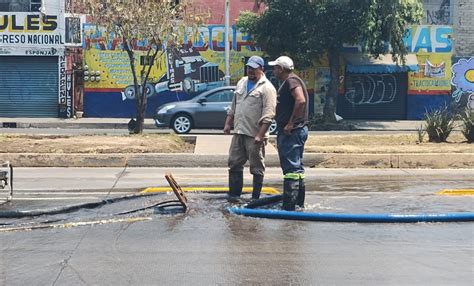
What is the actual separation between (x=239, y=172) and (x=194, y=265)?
2.90m

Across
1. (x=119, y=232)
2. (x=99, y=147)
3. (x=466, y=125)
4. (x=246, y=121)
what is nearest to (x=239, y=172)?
(x=246, y=121)

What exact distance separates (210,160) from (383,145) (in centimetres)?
399

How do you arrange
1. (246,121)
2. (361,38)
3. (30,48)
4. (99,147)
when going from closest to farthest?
(246,121)
(99,147)
(361,38)
(30,48)

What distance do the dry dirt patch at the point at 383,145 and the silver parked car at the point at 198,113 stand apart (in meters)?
6.49

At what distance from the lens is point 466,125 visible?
574 inches

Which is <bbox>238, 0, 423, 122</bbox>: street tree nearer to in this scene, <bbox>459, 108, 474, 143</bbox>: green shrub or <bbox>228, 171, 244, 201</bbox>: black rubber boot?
<bbox>459, 108, 474, 143</bbox>: green shrub

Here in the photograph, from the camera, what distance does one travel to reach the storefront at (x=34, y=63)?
98.8 feet

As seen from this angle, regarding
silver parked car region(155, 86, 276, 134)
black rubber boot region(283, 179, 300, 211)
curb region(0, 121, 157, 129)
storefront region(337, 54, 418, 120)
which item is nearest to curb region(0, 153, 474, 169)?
black rubber boot region(283, 179, 300, 211)

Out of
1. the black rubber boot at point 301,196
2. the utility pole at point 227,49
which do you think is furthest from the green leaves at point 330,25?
the black rubber boot at point 301,196

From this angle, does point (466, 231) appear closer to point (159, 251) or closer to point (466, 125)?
point (159, 251)

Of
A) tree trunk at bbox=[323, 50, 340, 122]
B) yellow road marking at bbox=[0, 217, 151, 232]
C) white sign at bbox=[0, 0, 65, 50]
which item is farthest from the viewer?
white sign at bbox=[0, 0, 65, 50]

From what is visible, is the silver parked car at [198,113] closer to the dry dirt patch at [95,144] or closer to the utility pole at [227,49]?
the utility pole at [227,49]

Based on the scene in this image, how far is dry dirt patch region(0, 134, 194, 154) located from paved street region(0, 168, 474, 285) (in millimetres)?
3707

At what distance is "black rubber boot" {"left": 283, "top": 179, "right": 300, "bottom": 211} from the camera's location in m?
7.70
